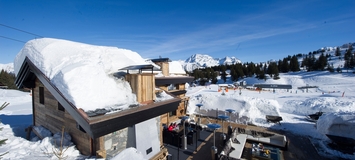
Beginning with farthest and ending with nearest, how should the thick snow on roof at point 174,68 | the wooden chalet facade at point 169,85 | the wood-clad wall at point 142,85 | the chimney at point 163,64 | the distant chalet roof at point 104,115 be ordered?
the thick snow on roof at point 174,68 < the chimney at point 163,64 < the wooden chalet facade at point 169,85 < the wood-clad wall at point 142,85 < the distant chalet roof at point 104,115

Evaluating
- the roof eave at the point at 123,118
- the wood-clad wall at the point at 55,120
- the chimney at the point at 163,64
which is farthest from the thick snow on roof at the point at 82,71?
the chimney at the point at 163,64

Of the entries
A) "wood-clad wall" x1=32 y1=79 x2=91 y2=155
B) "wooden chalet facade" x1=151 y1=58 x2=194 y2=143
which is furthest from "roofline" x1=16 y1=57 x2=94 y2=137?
"wooden chalet facade" x1=151 y1=58 x2=194 y2=143

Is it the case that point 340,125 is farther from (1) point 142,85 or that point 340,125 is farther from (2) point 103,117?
(2) point 103,117

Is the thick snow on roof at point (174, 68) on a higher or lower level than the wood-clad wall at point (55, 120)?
higher

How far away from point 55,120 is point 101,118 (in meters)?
4.46

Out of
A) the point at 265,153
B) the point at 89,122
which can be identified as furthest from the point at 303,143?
the point at 89,122

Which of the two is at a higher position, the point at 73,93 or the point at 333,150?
the point at 73,93

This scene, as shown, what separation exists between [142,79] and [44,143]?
→ 453 centimetres

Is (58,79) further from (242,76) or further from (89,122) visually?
(242,76)

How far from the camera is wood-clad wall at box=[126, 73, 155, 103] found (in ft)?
21.8

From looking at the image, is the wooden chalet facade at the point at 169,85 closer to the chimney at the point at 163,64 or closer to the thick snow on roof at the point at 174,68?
the chimney at the point at 163,64

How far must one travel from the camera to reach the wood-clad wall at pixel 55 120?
20.5 ft

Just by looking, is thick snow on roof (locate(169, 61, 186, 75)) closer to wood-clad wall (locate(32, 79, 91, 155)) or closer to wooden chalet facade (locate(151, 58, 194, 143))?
wooden chalet facade (locate(151, 58, 194, 143))

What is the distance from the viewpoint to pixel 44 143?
6348mm
